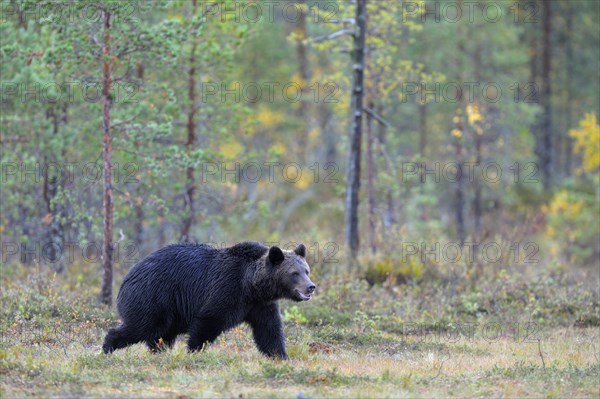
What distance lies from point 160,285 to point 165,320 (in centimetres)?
46

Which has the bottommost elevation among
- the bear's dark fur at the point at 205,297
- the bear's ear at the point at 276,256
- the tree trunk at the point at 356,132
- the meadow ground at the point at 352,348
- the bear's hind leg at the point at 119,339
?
the meadow ground at the point at 352,348

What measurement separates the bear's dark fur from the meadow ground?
1.09ft

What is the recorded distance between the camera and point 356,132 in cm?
1964

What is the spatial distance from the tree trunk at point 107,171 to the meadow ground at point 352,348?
0.48m

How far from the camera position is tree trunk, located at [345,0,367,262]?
63.4ft

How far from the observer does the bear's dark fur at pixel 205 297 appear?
1061 cm

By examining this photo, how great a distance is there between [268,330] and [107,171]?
5.25 m

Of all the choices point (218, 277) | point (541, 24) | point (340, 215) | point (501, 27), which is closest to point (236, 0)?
point (218, 277)

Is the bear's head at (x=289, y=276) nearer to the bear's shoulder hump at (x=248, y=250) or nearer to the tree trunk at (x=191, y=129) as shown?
the bear's shoulder hump at (x=248, y=250)

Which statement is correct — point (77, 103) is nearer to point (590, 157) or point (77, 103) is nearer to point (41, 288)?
point (41, 288)

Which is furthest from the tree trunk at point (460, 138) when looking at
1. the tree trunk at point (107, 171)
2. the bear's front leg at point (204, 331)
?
the bear's front leg at point (204, 331)

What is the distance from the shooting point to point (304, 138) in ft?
122

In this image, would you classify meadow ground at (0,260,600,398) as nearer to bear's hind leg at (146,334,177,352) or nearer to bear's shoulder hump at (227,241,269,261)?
bear's hind leg at (146,334,177,352)

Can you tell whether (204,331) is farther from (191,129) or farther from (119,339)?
(191,129)
